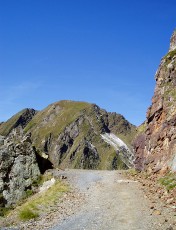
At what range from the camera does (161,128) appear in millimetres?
41406

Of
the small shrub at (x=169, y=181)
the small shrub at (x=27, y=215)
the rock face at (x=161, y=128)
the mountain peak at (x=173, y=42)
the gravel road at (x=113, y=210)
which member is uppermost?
the mountain peak at (x=173, y=42)

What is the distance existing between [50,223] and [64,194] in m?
9.74

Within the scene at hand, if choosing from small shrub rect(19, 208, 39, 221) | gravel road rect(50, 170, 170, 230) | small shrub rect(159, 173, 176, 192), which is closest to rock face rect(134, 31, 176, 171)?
small shrub rect(159, 173, 176, 192)

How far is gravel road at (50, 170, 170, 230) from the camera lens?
21.6m

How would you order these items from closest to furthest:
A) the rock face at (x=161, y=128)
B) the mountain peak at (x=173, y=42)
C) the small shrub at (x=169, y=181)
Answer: the small shrub at (x=169, y=181) < the rock face at (x=161, y=128) < the mountain peak at (x=173, y=42)

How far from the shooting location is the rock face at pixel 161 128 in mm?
37625

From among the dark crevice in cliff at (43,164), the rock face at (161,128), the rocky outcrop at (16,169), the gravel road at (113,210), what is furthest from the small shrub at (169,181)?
the dark crevice in cliff at (43,164)

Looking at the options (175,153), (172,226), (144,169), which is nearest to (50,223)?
(172,226)

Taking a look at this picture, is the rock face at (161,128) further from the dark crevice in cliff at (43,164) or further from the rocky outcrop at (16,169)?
the rocky outcrop at (16,169)

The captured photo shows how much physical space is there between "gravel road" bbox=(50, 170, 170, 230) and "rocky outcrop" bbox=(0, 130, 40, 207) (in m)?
8.13

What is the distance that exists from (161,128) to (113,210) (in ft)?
59.7

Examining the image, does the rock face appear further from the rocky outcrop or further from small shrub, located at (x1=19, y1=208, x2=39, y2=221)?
small shrub, located at (x1=19, y1=208, x2=39, y2=221)

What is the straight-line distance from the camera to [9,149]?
47844 millimetres

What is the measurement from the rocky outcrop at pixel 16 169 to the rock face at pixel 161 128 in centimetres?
1448
